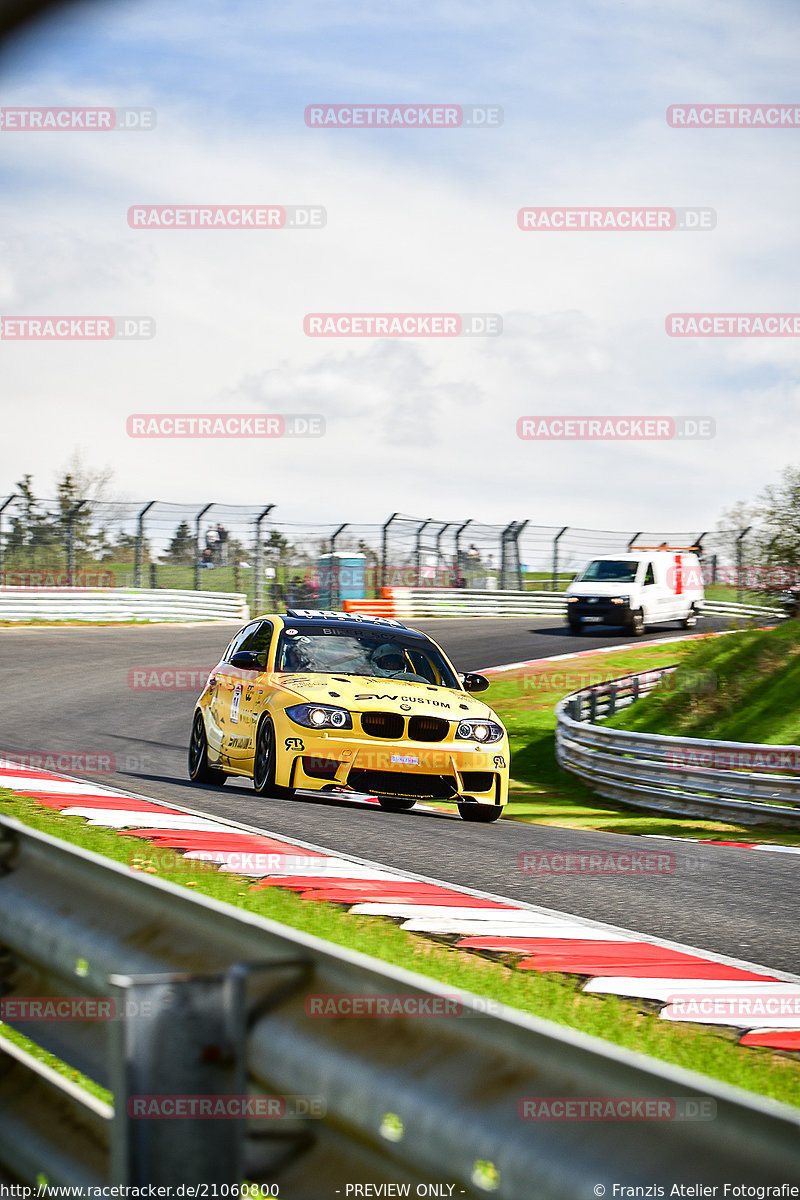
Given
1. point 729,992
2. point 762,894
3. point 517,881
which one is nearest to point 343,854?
point 517,881

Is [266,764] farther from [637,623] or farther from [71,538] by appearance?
[71,538]

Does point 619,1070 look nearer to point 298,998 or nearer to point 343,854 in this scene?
point 298,998

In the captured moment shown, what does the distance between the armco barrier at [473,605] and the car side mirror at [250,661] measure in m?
22.1

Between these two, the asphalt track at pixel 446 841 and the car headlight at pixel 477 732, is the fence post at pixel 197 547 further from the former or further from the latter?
the car headlight at pixel 477 732

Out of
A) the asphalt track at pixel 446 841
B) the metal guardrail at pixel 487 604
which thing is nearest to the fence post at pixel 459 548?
the metal guardrail at pixel 487 604

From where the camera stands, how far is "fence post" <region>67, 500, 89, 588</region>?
30141mm

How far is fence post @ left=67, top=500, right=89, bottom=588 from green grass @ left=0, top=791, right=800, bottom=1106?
79.8 feet

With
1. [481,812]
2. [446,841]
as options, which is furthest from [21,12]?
[481,812]

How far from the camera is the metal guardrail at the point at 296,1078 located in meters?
1.56

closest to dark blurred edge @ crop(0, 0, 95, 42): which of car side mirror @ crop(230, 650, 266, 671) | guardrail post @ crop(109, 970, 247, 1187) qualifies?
guardrail post @ crop(109, 970, 247, 1187)

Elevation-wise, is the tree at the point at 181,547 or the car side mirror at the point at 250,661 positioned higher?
the tree at the point at 181,547

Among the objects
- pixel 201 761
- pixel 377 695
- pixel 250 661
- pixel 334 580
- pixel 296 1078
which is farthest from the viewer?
pixel 334 580

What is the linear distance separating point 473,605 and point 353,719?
29.1 metres

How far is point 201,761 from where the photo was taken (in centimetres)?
1177
